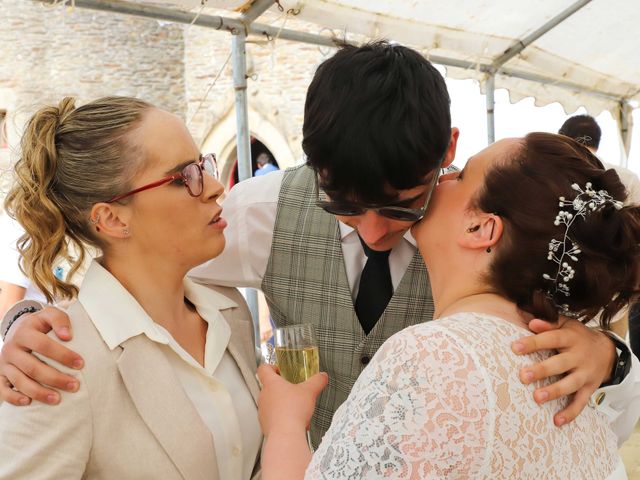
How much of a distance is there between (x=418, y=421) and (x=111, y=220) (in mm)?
995

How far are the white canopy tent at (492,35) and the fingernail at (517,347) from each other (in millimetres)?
2342

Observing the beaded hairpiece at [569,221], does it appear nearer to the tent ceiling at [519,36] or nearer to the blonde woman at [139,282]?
the blonde woman at [139,282]

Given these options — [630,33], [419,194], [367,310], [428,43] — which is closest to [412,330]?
[419,194]

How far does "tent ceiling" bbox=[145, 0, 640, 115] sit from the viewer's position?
13.7 ft

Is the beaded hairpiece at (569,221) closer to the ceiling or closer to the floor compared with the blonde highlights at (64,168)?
closer to the ceiling

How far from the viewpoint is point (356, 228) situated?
1.77 meters

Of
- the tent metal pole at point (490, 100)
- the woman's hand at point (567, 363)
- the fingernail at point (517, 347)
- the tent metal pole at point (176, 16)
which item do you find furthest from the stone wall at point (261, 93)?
the fingernail at point (517, 347)

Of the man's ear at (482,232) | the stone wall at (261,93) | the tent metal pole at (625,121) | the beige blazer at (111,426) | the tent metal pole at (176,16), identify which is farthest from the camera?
the stone wall at (261,93)

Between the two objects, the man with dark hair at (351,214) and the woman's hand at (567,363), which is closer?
the woman's hand at (567,363)

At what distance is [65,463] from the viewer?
1.39 metres

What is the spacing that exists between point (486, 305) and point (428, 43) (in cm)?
376

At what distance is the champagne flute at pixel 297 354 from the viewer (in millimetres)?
1550

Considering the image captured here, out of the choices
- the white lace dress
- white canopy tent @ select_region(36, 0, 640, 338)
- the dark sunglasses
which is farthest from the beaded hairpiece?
white canopy tent @ select_region(36, 0, 640, 338)

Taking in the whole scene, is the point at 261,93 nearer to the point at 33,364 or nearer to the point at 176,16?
the point at 176,16
